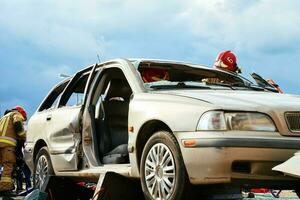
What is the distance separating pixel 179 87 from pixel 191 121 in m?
0.99

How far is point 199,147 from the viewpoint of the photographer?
432 cm

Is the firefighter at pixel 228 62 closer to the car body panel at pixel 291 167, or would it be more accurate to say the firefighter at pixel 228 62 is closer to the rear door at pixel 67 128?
the rear door at pixel 67 128

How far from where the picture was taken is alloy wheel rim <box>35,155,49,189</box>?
23.0ft

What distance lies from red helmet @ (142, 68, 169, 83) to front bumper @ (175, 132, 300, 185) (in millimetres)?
1776

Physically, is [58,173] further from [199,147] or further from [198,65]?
[199,147]

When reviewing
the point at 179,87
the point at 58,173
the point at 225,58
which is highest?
the point at 225,58

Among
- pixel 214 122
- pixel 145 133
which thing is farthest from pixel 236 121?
pixel 145 133

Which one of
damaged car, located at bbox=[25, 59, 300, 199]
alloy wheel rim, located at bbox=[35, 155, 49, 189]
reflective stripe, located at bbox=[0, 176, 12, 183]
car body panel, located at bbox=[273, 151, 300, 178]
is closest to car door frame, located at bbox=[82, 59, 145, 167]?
damaged car, located at bbox=[25, 59, 300, 199]

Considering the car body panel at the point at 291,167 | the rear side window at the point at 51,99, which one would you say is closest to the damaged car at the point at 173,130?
the car body panel at the point at 291,167

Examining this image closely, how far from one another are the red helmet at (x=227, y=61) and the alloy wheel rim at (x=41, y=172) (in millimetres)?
2676

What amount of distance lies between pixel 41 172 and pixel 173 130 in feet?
10.3

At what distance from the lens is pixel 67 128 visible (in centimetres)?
641

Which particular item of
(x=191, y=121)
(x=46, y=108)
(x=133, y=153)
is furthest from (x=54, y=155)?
(x=191, y=121)

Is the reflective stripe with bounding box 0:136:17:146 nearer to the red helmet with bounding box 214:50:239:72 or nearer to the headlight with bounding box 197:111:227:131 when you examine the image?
the red helmet with bounding box 214:50:239:72
